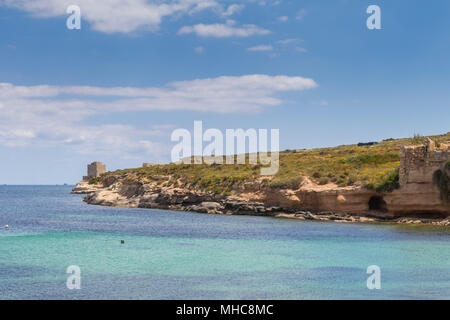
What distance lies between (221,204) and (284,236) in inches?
941

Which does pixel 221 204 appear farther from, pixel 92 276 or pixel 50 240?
pixel 92 276

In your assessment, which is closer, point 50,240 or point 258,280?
point 258,280

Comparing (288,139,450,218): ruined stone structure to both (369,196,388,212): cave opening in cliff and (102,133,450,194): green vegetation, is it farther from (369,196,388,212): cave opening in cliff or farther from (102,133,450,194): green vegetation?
(102,133,450,194): green vegetation

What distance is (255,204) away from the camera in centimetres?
5366

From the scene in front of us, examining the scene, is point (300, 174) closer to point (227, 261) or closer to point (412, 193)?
point (412, 193)

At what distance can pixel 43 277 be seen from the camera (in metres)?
19.8

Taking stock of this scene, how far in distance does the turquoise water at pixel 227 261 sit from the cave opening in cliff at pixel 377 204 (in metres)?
6.26

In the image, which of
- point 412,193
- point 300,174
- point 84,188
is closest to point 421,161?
point 412,193

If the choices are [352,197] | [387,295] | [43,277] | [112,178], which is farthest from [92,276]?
[112,178]

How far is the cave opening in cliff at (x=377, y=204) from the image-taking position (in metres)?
44.3

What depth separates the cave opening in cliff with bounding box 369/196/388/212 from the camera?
1742 inches
